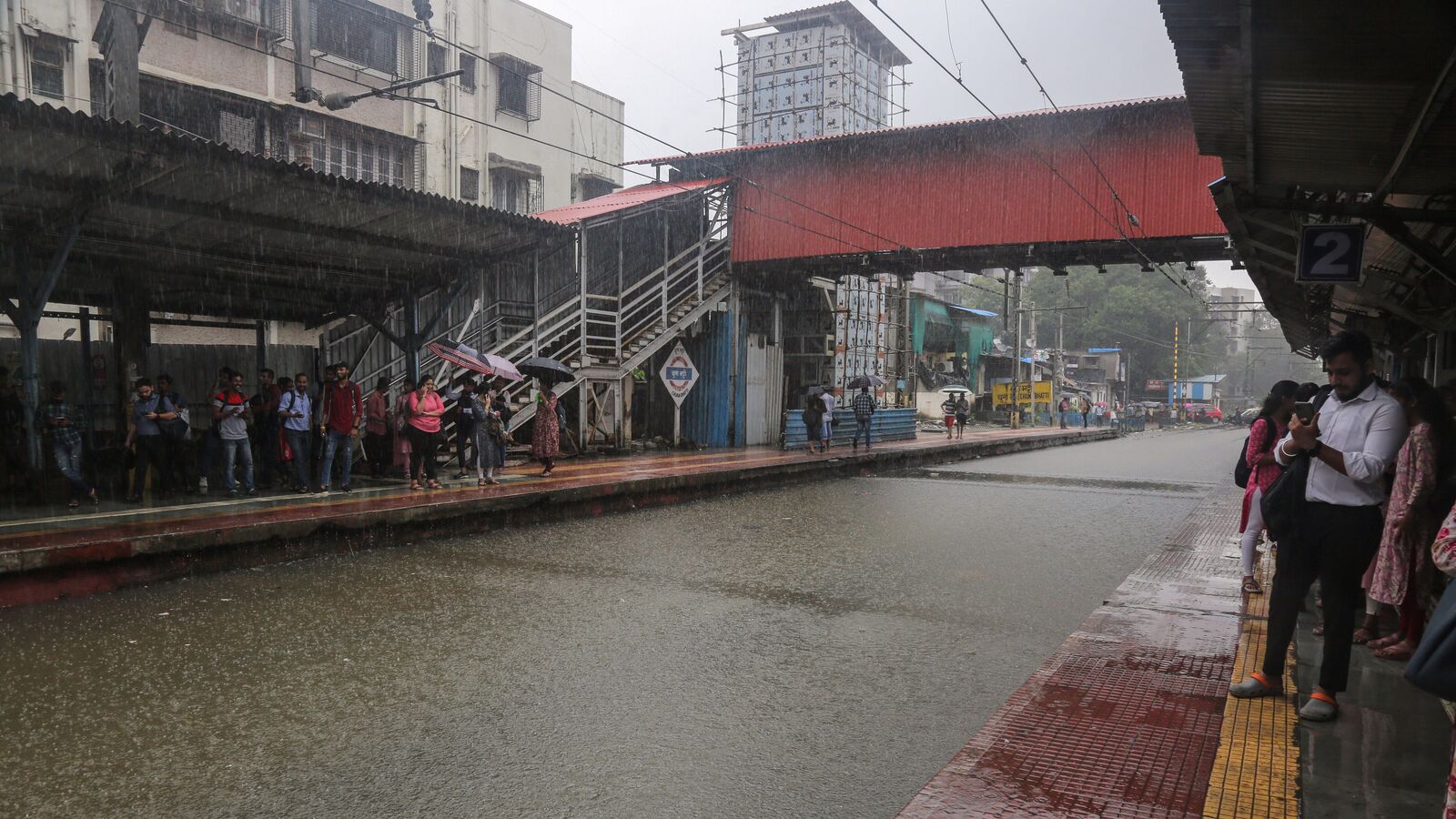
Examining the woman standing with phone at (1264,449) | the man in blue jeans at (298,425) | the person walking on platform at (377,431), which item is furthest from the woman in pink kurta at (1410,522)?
the person walking on platform at (377,431)

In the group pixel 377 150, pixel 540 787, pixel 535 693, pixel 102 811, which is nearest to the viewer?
pixel 102 811

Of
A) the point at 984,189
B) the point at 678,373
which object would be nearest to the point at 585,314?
the point at 678,373

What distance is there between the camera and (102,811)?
340 cm

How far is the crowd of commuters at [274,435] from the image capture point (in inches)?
415

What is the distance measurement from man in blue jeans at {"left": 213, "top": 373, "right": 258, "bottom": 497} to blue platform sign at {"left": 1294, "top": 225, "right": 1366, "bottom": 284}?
11.2 m

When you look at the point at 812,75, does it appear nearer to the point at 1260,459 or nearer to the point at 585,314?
the point at 585,314

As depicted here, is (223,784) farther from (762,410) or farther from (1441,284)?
(762,410)

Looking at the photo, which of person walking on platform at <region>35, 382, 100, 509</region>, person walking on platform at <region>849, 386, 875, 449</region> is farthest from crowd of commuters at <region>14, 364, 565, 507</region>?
person walking on platform at <region>849, 386, 875, 449</region>

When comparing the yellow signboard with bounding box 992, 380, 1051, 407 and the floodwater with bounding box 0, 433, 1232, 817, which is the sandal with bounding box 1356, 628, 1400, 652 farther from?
the yellow signboard with bounding box 992, 380, 1051, 407

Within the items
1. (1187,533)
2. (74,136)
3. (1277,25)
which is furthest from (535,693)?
(1187,533)

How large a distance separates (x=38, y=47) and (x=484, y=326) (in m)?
9.59

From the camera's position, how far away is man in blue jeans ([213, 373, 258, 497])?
1098 centimetres

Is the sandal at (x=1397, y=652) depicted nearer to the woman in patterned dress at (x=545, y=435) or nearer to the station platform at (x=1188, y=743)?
the station platform at (x=1188, y=743)

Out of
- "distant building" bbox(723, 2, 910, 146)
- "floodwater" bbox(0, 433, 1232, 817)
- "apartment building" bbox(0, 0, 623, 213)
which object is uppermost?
"distant building" bbox(723, 2, 910, 146)
